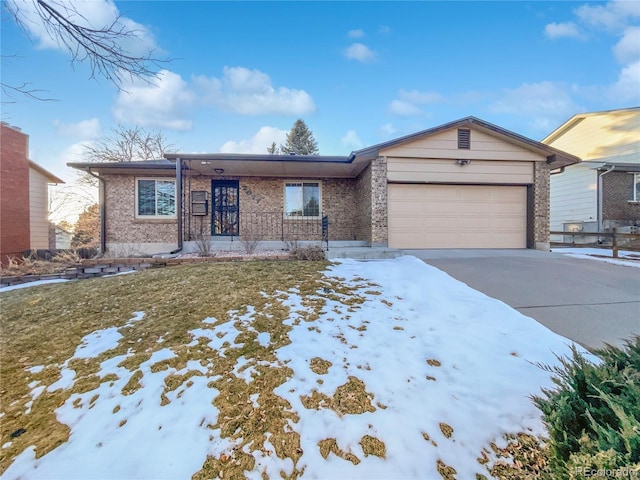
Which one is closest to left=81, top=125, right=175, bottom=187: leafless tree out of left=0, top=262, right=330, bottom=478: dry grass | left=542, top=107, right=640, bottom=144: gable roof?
left=0, top=262, right=330, bottom=478: dry grass

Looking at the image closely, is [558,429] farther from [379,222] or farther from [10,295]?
[10,295]

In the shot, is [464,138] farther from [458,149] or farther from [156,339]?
[156,339]

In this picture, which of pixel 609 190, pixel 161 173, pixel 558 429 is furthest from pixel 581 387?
pixel 609 190

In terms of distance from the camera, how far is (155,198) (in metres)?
10.6

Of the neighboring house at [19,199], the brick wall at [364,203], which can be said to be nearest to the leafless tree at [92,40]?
the brick wall at [364,203]

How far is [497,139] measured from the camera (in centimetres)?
873

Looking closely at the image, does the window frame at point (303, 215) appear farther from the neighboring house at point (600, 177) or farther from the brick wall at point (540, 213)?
the neighboring house at point (600, 177)

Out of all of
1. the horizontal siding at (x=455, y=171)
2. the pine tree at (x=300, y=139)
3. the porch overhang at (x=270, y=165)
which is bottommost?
the horizontal siding at (x=455, y=171)

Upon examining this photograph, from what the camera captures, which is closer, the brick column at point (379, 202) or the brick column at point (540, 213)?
the brick column at point (379, 202)

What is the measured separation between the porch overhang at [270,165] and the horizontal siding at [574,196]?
1174cm

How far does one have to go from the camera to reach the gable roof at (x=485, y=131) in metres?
8.25

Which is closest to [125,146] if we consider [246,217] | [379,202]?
[246,217]

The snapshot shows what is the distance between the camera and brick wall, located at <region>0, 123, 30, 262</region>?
978 centimetres

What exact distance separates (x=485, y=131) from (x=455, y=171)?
1.62 meters
